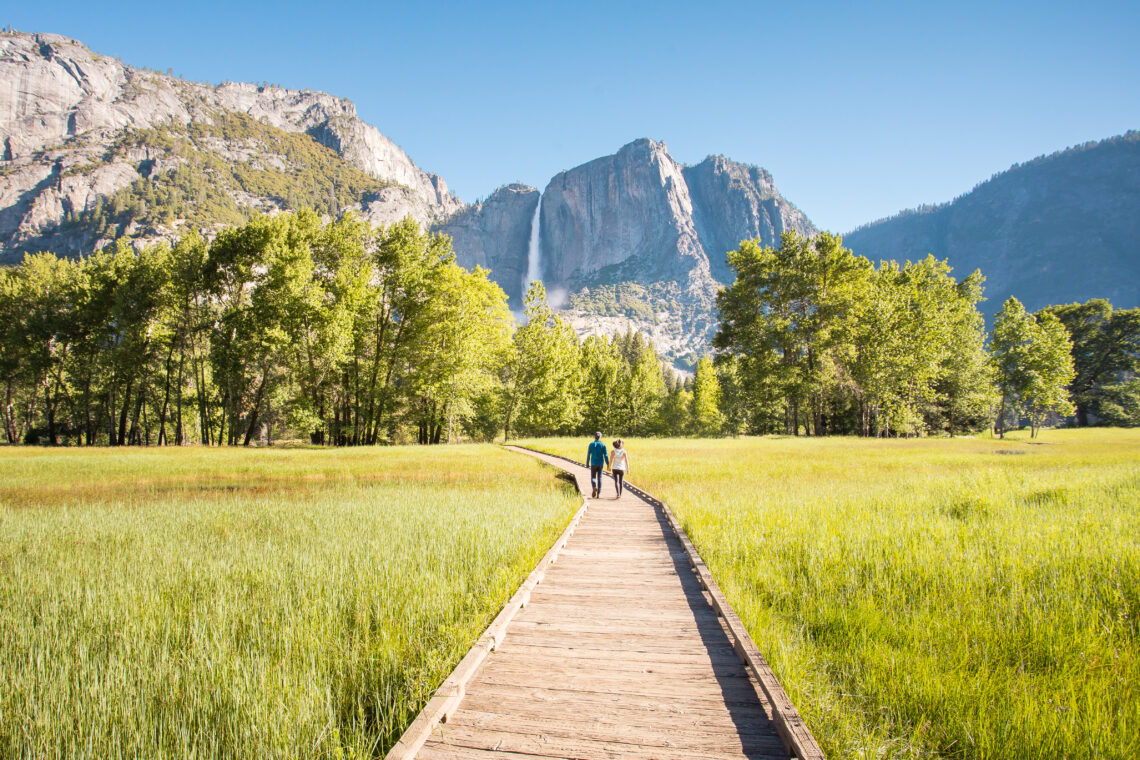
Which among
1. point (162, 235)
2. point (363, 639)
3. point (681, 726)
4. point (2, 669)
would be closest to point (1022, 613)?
point (681, 726)

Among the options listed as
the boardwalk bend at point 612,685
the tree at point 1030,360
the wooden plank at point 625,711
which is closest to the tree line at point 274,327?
the boardwalk bend at point 612,685

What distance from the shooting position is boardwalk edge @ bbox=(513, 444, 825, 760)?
2.63 metres


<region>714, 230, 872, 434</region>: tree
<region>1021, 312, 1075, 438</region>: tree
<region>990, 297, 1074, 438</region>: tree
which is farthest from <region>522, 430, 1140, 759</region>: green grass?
<region>990, 297, 1074, 438</region>: tree

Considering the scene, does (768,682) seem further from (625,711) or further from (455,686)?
(455,686)

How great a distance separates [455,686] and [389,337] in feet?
130

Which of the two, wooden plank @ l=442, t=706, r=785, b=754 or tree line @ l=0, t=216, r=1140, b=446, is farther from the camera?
tree line @ l=0, t=216, r=1140, b=446

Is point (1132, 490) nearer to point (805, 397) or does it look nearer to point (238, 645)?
point (238, 645)

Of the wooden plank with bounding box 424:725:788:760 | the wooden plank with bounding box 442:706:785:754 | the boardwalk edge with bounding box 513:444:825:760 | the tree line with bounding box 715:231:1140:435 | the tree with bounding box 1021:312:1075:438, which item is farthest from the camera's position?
the tree with bounding box 1021:312:1075:438

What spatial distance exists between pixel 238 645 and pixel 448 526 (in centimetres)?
477

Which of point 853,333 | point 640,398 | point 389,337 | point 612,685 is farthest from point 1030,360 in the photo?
point 389,337

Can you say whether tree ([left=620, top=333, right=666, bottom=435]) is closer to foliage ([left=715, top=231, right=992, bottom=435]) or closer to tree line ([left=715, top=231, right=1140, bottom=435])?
tree line ([left=715, top=231, right=1140, bottom=435])

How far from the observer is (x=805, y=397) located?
41.9m

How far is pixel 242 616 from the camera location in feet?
15.6

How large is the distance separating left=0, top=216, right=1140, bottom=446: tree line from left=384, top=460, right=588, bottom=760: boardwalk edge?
32447 mm
